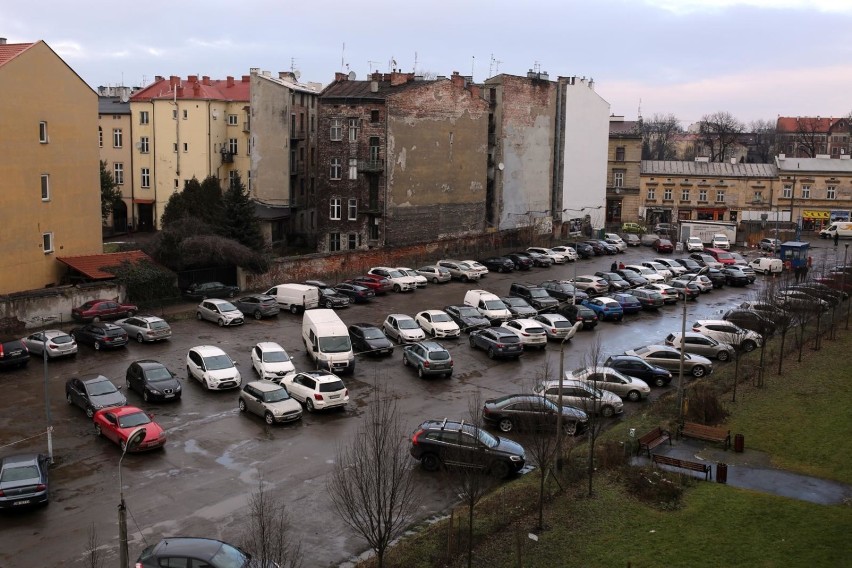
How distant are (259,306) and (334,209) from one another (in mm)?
20503

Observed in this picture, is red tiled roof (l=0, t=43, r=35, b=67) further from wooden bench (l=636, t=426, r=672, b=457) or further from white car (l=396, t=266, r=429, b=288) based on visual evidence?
wooden bench (l=636, t=426, r=672, b=457)

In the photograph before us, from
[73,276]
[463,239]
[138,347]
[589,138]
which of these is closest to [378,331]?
[138,347]

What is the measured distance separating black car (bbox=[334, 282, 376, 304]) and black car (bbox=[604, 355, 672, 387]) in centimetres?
1730

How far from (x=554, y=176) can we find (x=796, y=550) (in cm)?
5913

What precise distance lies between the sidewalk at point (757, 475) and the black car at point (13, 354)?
23.6m

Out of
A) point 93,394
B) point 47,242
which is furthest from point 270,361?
point 47,242

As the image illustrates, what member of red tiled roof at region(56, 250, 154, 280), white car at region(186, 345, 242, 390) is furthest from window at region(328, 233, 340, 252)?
white car at region(186, 345, 242, 390)

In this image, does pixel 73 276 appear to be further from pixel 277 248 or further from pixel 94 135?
pixel 277 248

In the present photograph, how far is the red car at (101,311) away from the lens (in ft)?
129

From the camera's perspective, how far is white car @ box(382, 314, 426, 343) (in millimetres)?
37781

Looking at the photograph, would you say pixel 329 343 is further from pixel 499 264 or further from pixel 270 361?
pixel 499 264

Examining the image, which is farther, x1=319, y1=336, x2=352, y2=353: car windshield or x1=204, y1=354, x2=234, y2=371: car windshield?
x1=319, y1=336, x2=352, y2=353: car windshield

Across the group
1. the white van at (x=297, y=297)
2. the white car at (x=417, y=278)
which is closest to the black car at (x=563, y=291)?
the white car at (x=417, y=278)

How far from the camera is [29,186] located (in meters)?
41.8
